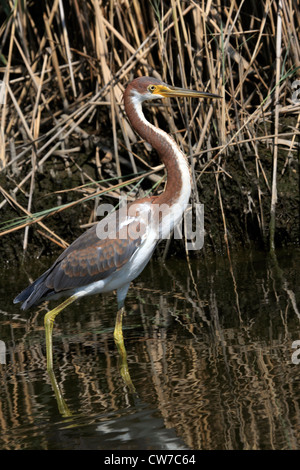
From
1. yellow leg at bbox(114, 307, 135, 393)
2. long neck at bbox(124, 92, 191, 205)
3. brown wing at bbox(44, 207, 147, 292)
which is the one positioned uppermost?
long neck at bbox(124, 92, 191, 205)

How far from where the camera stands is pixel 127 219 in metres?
5.32

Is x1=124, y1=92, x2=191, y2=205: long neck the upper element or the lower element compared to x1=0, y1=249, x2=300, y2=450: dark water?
upper

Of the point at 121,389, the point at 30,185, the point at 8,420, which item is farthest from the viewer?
the point at 30,185

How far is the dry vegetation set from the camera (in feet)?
24.5

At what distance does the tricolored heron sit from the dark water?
0.34m

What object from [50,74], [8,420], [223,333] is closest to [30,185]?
[50,74]

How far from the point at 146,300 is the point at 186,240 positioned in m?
1.24

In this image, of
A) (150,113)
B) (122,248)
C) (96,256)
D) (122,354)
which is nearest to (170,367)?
(122,354)

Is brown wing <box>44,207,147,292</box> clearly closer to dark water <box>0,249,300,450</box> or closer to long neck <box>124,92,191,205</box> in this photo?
long neck <box>124,92,191,205</box>

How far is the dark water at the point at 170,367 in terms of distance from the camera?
3.73 metres

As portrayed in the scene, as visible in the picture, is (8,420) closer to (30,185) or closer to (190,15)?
(30,185)

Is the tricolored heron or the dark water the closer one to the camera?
the dark water

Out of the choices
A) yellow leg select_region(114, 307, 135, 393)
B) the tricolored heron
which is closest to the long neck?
the tricolored heron

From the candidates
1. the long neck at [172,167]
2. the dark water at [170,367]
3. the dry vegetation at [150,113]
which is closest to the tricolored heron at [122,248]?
the long neck at [172,167]
